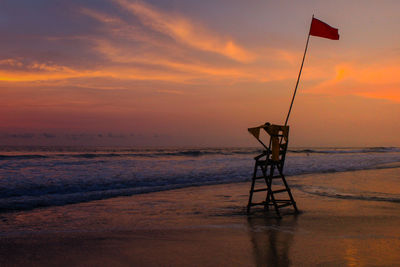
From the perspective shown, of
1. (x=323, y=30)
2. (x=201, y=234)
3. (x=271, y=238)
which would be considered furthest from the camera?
(x=323, y=30)

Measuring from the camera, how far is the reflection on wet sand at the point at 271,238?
529cm

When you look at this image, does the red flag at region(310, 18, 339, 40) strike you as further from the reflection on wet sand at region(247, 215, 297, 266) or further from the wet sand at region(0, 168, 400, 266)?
the reflection on wet sand at region(247, 215, 297, 266)

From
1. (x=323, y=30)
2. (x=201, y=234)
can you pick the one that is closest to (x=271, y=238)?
(x=201, y=234)

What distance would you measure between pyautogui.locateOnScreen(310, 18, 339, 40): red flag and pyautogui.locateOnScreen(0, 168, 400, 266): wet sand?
448cm

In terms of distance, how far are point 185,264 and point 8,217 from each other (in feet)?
20.3

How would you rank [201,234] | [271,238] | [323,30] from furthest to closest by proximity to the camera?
1. [323,30]
2. [201,234]
3. [271,238]

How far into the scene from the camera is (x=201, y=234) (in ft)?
22.9

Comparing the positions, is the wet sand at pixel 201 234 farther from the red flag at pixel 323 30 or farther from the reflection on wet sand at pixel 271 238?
the red flag at pixel 323 30

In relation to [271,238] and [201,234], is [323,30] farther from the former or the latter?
[201,234]

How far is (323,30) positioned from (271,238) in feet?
17.8

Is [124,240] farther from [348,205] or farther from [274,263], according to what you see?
[348,205]

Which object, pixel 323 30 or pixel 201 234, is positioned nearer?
pixel 201 234

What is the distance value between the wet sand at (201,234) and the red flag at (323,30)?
4485 mm

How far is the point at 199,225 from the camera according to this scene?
785cm
